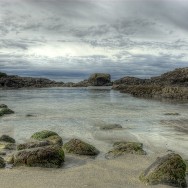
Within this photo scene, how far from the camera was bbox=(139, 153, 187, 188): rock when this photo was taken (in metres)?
8.85

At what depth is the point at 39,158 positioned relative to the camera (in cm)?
1038

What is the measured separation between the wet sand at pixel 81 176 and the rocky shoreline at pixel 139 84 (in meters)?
36.3

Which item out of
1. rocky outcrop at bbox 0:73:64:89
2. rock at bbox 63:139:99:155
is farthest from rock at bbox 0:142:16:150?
rocky outcrop at bbox 0:73:64:89

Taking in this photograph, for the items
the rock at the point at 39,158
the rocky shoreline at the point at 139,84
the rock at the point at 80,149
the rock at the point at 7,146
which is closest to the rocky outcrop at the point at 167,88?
the rocky shoreline at the point at 139,84

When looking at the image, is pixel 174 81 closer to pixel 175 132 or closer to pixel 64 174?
pixel 175 132

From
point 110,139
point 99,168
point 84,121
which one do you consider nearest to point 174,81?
point 84,121

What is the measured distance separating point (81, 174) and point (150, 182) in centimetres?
204

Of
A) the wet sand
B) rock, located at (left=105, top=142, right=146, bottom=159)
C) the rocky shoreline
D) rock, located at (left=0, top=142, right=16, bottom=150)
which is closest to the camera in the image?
the wet sand

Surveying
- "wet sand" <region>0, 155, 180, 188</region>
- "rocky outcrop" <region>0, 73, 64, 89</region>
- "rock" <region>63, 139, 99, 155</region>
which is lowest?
"rocky outcrop" <region>0, 73, 64, 89</region>

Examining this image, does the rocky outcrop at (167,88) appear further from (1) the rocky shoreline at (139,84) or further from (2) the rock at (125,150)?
(2) the rock at (125,150)

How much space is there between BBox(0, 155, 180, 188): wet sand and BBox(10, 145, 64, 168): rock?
26 centimetres

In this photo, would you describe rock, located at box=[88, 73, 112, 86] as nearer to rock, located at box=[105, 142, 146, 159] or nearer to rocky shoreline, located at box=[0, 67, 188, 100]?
rocky shoreline, located at box=[0, 67, 188, 100]

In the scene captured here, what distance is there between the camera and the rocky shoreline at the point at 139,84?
51.1 metres

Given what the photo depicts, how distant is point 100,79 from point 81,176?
8768 centimetres
